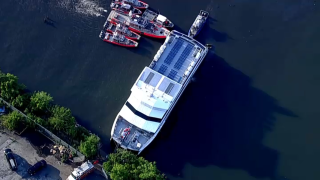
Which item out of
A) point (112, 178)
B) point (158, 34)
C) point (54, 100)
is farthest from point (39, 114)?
point (158, 34)

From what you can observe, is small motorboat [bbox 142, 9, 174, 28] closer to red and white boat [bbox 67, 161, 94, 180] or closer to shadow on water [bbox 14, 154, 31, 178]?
red and white boat [bbox 67, 161, 94, 180]

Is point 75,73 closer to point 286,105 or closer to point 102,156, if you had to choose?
point 102,156

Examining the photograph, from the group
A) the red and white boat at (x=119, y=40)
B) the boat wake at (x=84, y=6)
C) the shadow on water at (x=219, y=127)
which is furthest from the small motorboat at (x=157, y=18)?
the shadow on water at (x=219, y=127)

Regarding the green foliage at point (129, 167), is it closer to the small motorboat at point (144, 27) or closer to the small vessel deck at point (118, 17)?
the small motorboat at point (144, 27)

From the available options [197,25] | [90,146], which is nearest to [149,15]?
[197,25]

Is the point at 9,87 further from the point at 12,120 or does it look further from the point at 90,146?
the point at 90,146
